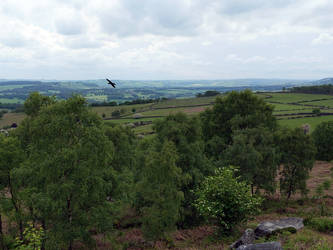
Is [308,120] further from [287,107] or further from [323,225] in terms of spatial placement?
[323,225]

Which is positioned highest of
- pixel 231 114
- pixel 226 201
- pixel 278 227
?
pixel 231 114

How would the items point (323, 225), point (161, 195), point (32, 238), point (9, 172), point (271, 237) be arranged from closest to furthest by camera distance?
point (32, 238) → point (271, 237) → point (323, 225) → point (161, 195) → point (9, 172)

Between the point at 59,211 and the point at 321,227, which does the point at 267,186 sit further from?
the point at 59,211

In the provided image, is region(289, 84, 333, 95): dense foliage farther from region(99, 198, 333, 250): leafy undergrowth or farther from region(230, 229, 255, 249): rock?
region(230, 229, 255, 249): rock

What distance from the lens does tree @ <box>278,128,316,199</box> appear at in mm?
33750

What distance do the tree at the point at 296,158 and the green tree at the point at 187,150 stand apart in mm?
12707

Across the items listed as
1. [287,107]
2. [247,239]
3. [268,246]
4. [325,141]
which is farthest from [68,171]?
[287,107]

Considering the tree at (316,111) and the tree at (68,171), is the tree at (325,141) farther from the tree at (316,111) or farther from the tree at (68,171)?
the tree at (68,171)

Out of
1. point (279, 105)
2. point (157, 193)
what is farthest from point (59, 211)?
point (279, 105)

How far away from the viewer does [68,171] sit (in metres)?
19.7

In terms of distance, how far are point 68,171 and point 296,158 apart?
Result: 96.1 ft

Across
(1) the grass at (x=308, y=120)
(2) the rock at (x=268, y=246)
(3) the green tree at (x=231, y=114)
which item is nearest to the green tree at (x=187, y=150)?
(2) the rock at (x=268, y=246)

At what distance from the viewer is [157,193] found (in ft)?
74.0

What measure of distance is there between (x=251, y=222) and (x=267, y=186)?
6.94m
